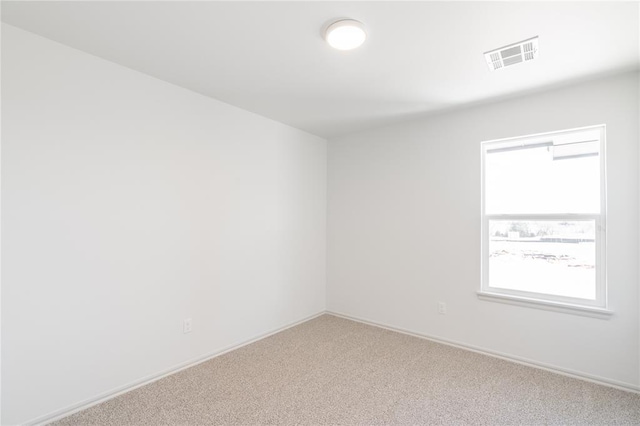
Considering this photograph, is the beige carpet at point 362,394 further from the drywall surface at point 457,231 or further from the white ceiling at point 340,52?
the white ceiling at point 340,52

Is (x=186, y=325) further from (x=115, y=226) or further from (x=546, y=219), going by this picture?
(x=546, y=219)

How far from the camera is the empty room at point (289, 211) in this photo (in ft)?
6.02

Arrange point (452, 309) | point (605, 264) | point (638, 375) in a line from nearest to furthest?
point (638, 375) → point (605, 264) → point (452, 309)

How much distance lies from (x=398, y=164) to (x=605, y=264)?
6.72 feet

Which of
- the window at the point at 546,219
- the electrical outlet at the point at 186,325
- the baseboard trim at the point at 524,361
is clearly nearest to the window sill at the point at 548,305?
the window at the point at 546,219

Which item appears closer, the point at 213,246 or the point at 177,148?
the point at 177,148

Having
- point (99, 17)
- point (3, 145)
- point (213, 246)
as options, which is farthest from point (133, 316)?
point (99, 17)

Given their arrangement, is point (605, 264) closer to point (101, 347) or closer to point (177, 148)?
point (177, 148)

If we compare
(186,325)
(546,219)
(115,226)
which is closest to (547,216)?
(546,219)

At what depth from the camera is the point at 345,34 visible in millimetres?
1840

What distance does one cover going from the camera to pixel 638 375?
2.27 meters

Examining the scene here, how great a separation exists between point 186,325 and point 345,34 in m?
2.61

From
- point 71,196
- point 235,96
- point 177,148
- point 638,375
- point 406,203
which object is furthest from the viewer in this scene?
point 406,203

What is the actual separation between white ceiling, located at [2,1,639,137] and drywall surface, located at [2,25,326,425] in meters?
0.32
